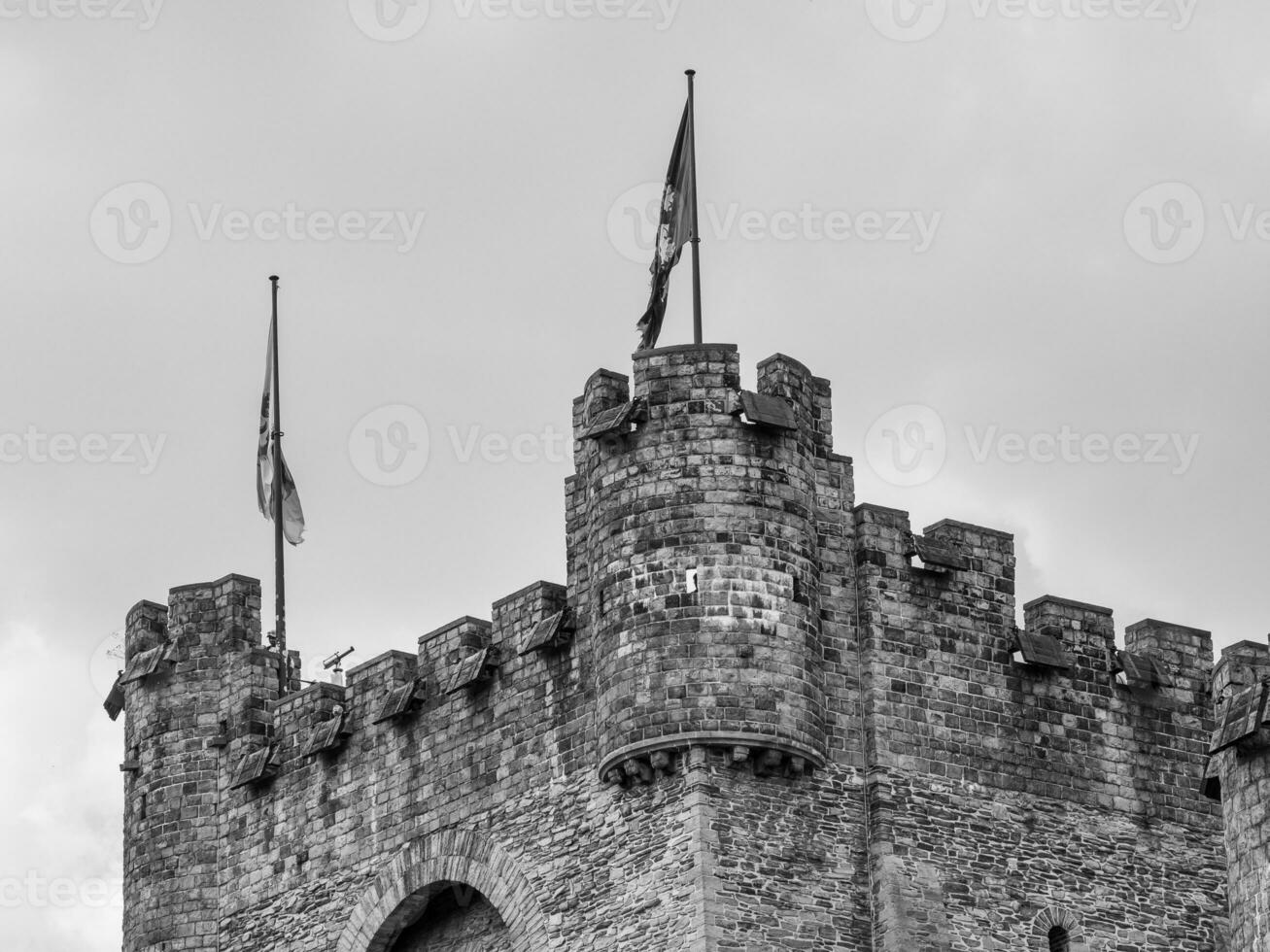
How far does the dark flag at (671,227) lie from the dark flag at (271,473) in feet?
37.9

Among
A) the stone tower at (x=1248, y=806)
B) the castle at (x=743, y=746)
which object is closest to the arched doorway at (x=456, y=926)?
the castle at (x=743, y=746)

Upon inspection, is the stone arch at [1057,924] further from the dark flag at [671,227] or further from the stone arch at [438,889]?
the dark flag at [671,227]

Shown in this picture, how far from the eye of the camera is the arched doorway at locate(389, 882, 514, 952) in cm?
5675

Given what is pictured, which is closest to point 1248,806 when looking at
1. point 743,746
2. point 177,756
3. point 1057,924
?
point 743,746

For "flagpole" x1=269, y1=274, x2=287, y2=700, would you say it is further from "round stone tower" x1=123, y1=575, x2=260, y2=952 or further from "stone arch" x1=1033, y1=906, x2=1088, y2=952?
"stone arch" x1=1033, y1=906, x2=1088, y2=952

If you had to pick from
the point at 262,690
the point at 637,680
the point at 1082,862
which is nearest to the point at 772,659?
the point at 637,680

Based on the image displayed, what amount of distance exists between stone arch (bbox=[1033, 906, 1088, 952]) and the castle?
0.14 feet

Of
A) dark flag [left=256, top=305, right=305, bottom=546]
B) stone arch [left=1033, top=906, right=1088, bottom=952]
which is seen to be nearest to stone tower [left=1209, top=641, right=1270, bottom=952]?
stone arch [left=1033, top=906, right=1088, bottom=952]

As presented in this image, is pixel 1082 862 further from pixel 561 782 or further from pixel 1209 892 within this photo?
pixel 561 782

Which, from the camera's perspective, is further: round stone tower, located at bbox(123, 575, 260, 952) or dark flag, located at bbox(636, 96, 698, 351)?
round stone tower, located at bbox(123, 575, 260, 952)

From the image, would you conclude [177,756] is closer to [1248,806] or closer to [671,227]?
[671,227]

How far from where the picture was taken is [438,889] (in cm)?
5769

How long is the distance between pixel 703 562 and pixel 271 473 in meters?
15.2

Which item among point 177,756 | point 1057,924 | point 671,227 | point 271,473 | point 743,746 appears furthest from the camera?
point 271,473
